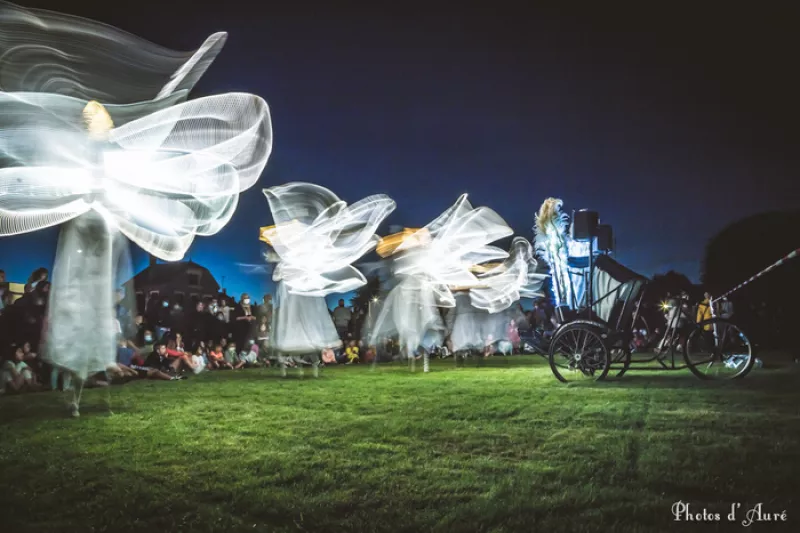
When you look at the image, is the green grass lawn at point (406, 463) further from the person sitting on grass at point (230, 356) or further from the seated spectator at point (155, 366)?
the person sitting on grass at point (230, 356)

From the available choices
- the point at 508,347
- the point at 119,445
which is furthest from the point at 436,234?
the point at 119,445

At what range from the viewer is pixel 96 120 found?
7297mm

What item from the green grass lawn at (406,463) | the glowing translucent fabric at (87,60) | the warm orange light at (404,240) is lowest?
the green grass lawn at (406,463)

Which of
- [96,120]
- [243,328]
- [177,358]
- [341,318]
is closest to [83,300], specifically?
[96,120]

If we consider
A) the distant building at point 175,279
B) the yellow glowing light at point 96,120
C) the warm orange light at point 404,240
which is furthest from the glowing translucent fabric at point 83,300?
the distant building at point 175,279

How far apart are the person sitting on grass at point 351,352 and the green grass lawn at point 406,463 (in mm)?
10425

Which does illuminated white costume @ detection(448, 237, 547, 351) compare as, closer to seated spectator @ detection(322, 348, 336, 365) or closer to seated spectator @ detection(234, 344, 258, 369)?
seated spectator @ detection(322, 348, 336, 365)

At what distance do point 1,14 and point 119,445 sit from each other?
5.44 m

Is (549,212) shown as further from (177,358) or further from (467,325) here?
(177,358)

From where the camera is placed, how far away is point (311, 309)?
45.5 ft

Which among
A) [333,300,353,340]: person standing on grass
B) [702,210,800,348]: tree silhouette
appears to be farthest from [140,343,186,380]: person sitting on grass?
[702,210,800,348]: tree silhouette

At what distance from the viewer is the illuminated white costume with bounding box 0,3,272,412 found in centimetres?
728

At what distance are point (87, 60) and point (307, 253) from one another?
7.64m

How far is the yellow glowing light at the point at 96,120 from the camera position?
7289mm
